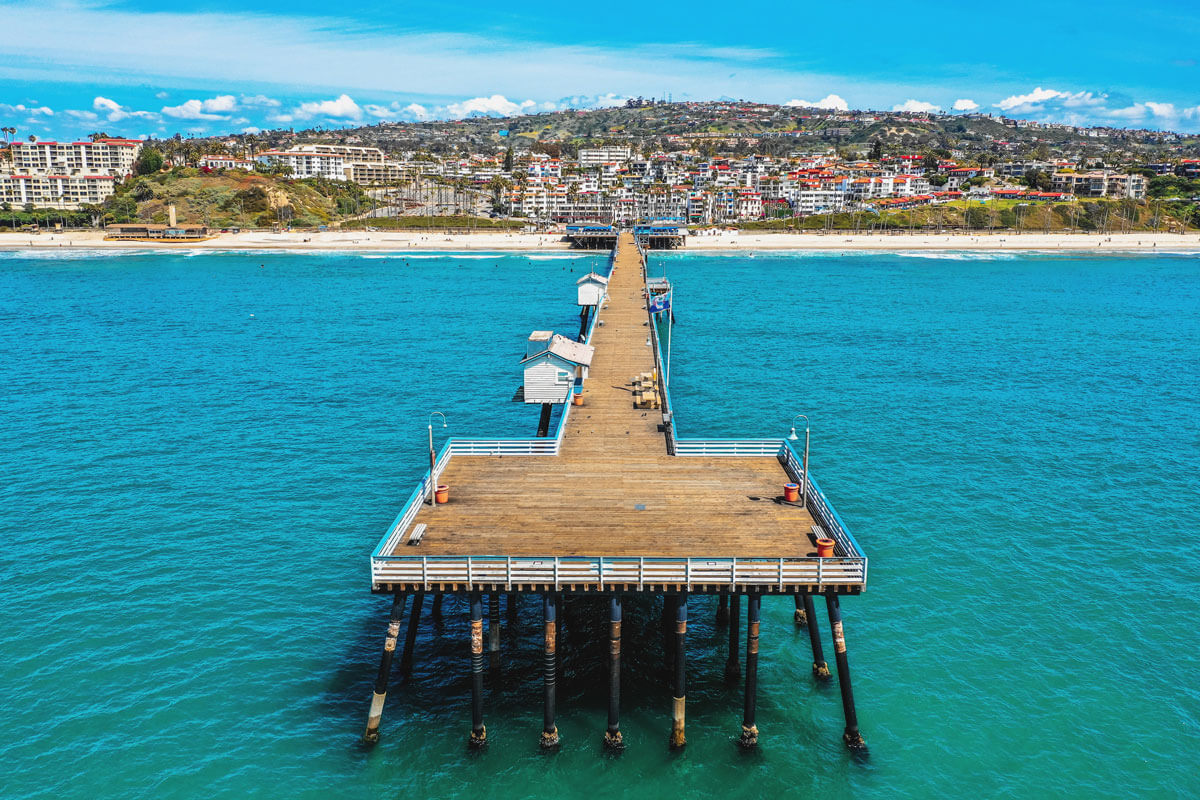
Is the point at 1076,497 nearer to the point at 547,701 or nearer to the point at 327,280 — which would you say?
the point at 547,701

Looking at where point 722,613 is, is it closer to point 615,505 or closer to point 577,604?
point 577,604

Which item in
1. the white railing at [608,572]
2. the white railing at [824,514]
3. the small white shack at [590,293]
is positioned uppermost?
the small white shack at [590,293]

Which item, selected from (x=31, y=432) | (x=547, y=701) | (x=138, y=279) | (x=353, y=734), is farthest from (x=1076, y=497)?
(x=138, y=279)

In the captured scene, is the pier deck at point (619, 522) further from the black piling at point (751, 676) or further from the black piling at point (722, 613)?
the black piling at point (722, 613)

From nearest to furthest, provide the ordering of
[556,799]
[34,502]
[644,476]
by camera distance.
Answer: [556,799], [644,476], [34,502]

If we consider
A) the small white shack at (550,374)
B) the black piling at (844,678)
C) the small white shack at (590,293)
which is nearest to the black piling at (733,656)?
the black piling at (844,678)

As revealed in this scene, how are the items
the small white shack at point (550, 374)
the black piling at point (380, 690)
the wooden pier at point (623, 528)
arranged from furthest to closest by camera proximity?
the small white shack at point (550, 374) < the black piling at point (380, 690) < the wooden pier at point (623, 528)
